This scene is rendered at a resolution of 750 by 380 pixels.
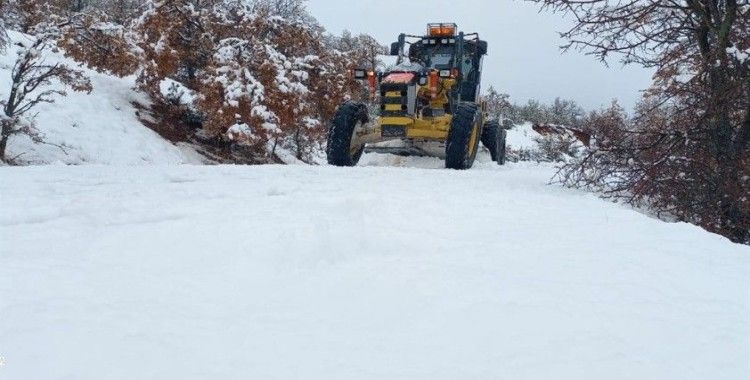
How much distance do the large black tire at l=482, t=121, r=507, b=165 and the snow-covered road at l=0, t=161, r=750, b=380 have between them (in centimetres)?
847

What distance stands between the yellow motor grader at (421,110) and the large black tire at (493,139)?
1260 mm

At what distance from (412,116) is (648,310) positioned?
23.7ft

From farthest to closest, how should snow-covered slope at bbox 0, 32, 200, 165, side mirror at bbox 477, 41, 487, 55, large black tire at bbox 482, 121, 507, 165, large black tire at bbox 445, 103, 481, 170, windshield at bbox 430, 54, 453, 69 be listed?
large black tire at bbox 482, 121, 507, 165 → side mirror at bbox 477, 41, 487, 55 → windshield at bbox 430, 54, 453, 69 → snow-covered slope at bbox 0, 32, 200, 165 → large black tire at bbox 445, 103, 481, 170

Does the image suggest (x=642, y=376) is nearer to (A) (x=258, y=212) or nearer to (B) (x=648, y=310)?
(B) (x=648, y=310)

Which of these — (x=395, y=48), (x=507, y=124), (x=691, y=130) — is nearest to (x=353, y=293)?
(x=691, y=130)

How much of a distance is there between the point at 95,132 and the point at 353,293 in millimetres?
9988

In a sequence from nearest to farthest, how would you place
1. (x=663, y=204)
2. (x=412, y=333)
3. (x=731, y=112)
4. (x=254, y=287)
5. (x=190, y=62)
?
(x=412, y=333) → (x=254, y=287) → (x=663, y=204) → (x=731, y=112) → (x=190, y=62)

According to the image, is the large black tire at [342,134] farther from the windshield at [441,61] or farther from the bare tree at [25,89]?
the bare tree at [25,89]

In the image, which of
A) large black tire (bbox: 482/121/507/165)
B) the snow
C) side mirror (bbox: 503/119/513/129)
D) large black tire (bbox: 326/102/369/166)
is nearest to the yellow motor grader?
large black tire (bbox: 326/102/369/166)

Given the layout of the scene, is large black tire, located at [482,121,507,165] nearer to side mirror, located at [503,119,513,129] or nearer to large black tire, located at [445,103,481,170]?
large black tire, located at [445,103,481,170]

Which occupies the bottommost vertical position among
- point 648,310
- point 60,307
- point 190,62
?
point 60,307

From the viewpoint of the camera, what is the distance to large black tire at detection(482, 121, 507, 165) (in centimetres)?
1244

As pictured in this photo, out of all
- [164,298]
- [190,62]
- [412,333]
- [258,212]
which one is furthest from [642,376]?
[190,62]

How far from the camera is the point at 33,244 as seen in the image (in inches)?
111
